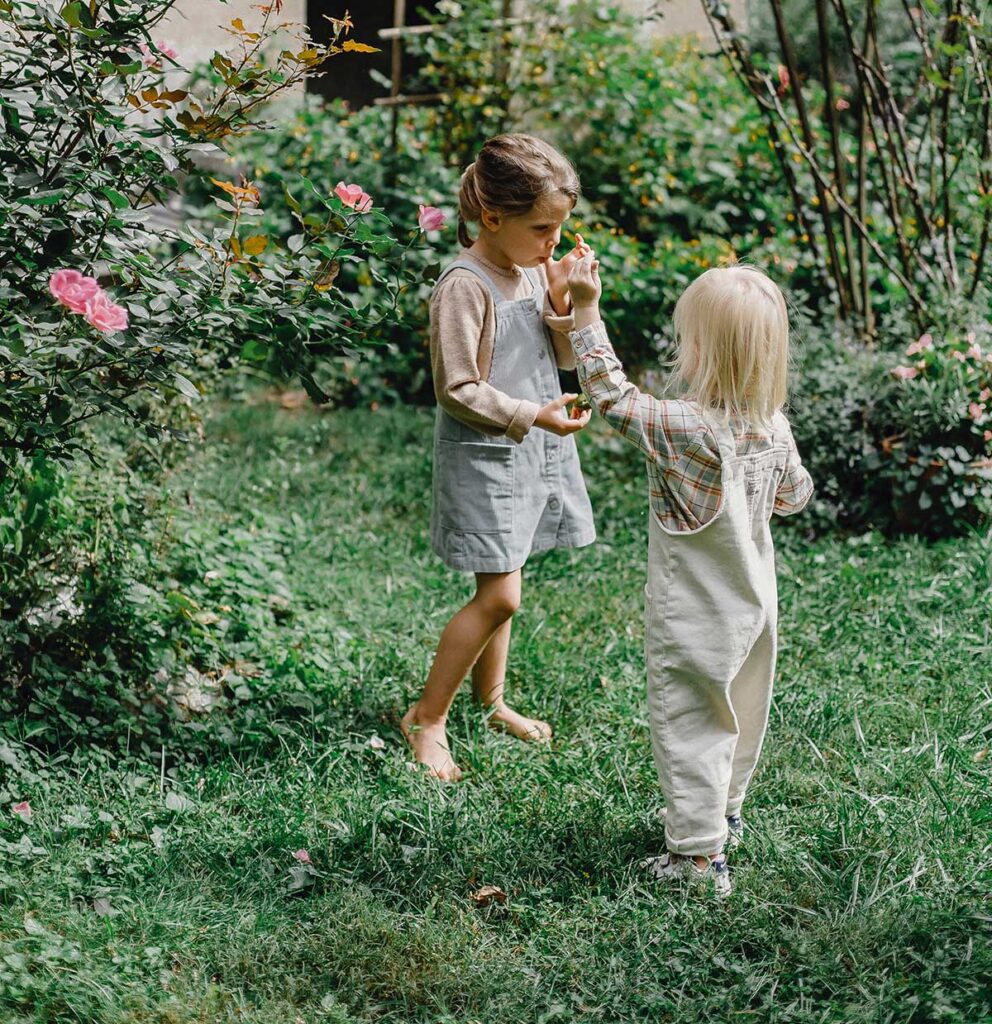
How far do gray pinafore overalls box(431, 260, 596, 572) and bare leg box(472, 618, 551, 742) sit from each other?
0.37m

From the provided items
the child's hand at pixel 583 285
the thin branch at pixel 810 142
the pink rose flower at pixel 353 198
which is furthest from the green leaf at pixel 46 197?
the thin branch at pixel 810 142

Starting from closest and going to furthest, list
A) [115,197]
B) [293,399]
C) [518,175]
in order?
[115,197]
[518,175]
[293,399]

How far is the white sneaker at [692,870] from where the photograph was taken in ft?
9.07

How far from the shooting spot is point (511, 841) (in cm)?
296

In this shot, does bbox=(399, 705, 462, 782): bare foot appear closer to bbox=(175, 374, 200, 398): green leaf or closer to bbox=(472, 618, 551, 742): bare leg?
bbox=(472, 618, 551, 742): bare leg

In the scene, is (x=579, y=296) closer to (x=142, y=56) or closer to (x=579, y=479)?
(x=579, y=479)

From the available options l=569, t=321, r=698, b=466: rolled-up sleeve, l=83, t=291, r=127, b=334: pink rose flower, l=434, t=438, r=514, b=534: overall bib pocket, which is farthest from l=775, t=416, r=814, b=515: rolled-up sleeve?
l=83, t=291, r=127, b=334: pink rose flower

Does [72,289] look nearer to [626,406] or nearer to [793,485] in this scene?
[626,406]

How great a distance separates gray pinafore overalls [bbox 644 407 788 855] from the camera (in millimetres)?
2693

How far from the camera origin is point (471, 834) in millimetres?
2971

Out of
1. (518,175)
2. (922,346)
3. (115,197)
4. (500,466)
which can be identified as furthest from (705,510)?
(922,346)

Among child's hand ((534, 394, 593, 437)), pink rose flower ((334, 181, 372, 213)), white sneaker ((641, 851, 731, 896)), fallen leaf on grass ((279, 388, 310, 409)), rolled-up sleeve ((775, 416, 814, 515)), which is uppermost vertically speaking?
pink rose flower ((334, 181, 372, 213))

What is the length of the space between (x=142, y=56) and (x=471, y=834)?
194 centimetres

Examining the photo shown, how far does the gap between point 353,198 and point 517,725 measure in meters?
1.53
